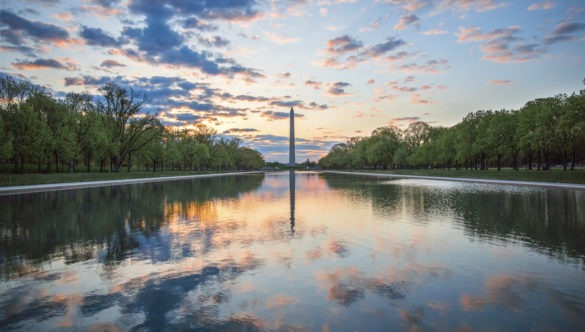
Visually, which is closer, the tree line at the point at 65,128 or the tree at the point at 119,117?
the tree line at the point at 65,128

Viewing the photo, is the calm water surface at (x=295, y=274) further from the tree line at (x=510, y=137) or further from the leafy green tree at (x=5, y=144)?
the tree line at (x=510, y=137)

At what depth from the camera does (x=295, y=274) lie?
6.75m

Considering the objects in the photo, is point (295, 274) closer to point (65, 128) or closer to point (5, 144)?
point (5, 144)

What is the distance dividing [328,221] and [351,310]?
26.0 ft

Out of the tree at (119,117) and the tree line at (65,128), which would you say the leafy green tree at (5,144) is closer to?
the tree line at (65,128)

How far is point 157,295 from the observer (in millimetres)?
5719

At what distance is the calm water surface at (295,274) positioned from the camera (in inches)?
190

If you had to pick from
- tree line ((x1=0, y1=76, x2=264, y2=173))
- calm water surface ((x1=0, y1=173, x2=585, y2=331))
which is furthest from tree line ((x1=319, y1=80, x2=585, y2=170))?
tree line ((x1=0, y1=76, x2=264, y2=173))

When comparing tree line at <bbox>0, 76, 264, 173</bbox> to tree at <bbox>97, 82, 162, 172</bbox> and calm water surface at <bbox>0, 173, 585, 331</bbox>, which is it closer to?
tree at <bbox>97, 82, 162, 172</bbox>

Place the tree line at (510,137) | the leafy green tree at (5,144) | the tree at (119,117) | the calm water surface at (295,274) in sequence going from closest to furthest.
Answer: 1. the calm water surface at (295,274)
2. the leafy green tree at (5,144)
3. the tree line at (510,137)
4. the tree at (119,117)

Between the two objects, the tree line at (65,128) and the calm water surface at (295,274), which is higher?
the tree line at (65,128)

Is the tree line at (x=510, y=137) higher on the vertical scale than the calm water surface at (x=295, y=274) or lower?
higher

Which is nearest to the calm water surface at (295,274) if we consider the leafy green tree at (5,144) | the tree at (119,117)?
the leafy green tree at (5,144)

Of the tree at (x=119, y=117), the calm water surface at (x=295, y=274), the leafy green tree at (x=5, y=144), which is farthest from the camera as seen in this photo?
the tree at (x=119, y=117)
